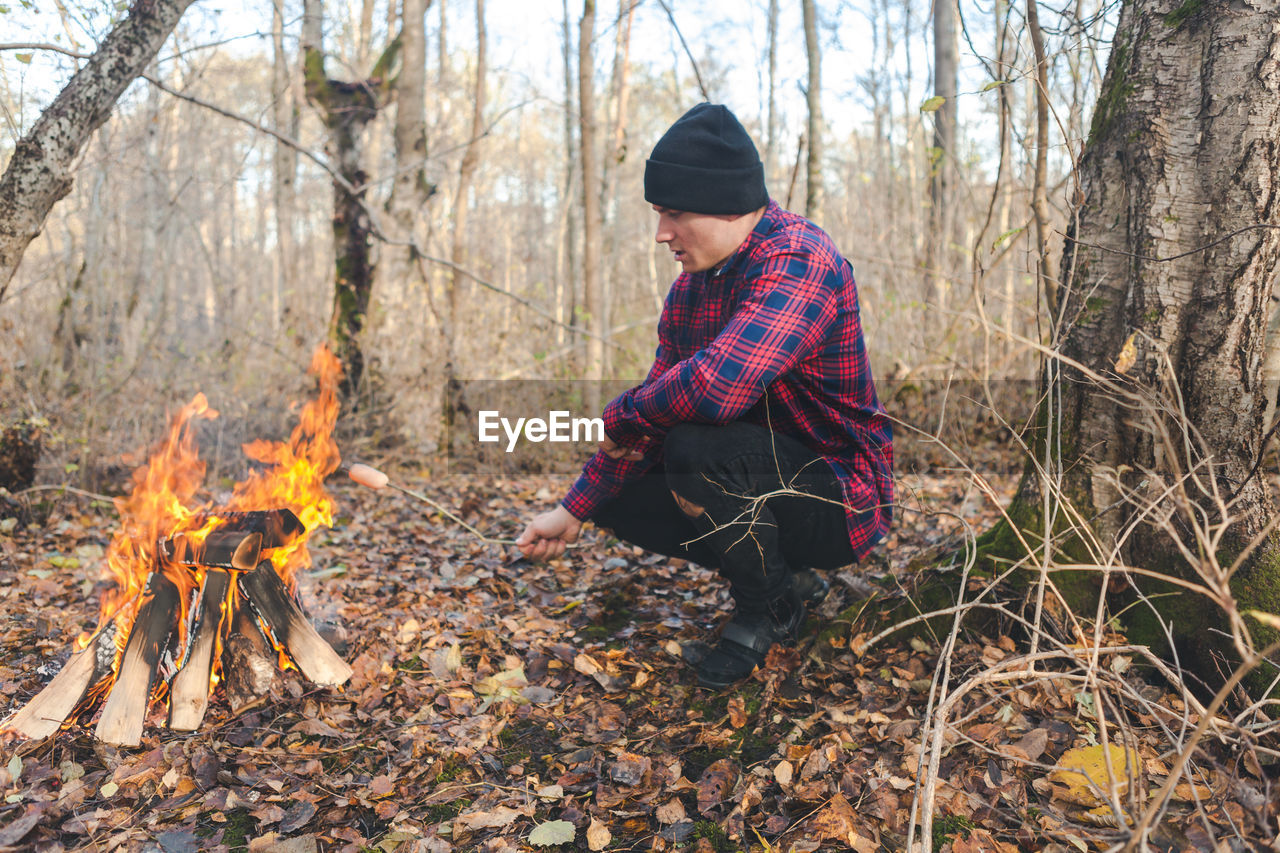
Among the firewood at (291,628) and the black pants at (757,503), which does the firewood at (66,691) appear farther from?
the black pants at (757,503)

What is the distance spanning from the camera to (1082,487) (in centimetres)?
243

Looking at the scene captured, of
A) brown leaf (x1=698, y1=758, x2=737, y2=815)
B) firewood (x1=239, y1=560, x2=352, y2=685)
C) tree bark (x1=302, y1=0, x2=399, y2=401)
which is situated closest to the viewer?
brown leaf (x1=698, y1=758, x2=737, y2=815)

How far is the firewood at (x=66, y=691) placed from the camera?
7.47ft

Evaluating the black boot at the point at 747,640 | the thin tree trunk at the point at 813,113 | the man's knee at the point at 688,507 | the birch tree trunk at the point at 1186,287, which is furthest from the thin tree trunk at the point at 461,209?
the birch tree trunk at the point at 1186,287

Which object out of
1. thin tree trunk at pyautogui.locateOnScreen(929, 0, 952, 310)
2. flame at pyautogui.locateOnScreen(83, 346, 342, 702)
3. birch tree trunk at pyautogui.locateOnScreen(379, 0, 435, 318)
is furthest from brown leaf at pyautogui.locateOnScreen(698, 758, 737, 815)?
birch tree trunk at pyautogui.locateOnScreen(379, 0, 435, 318)

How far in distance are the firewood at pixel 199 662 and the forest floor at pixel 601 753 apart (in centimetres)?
6

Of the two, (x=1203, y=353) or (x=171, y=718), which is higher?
(x=1203, y=353)

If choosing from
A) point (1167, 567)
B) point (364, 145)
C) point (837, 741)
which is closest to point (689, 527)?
point (837, 741)

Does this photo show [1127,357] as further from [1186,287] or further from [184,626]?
[184,626]

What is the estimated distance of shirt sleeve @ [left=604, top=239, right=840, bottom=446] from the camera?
2389 mm

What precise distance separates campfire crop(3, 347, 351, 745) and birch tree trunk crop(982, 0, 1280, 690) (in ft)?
7.88

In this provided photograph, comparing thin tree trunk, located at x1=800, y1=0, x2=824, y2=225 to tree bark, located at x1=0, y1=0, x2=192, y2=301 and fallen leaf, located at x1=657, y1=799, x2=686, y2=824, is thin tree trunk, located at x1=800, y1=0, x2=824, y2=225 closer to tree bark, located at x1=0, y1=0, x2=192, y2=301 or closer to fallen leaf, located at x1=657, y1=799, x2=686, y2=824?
tree bark, located at x1=0, y1=0, x2=192, y2=301

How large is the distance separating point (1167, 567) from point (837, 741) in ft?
3.67

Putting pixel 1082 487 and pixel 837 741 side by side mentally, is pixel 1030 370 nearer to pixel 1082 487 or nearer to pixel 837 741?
pixel 1082 487
